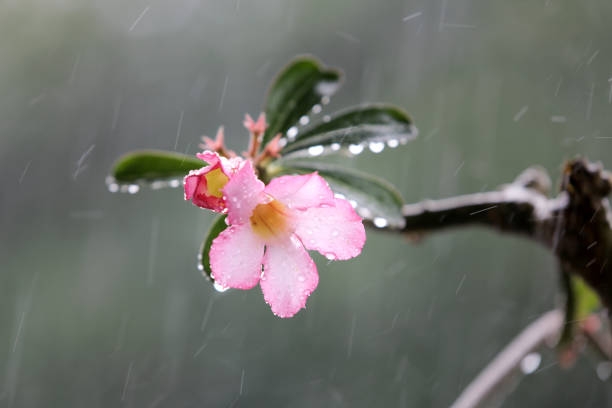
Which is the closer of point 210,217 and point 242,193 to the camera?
point 242,193

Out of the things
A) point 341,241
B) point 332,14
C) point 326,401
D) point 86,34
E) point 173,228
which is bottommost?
point 326,401

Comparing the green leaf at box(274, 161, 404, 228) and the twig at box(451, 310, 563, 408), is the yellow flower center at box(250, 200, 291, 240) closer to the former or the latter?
the green leaf at box(274, 161, 404, 228)

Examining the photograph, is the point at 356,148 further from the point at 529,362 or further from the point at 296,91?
the point at 529,362

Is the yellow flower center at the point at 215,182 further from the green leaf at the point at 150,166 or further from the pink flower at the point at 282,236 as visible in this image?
the green leaf at the point at 150,166

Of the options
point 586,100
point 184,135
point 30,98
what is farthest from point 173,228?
point 586,100

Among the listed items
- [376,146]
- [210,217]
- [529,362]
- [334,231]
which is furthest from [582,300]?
[210,217]

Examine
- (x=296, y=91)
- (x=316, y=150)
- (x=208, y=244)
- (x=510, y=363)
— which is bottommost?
(x=510, y=363)

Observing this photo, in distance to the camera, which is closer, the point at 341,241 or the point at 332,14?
the point at 341,241

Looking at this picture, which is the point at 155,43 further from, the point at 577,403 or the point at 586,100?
the point at 577,403
